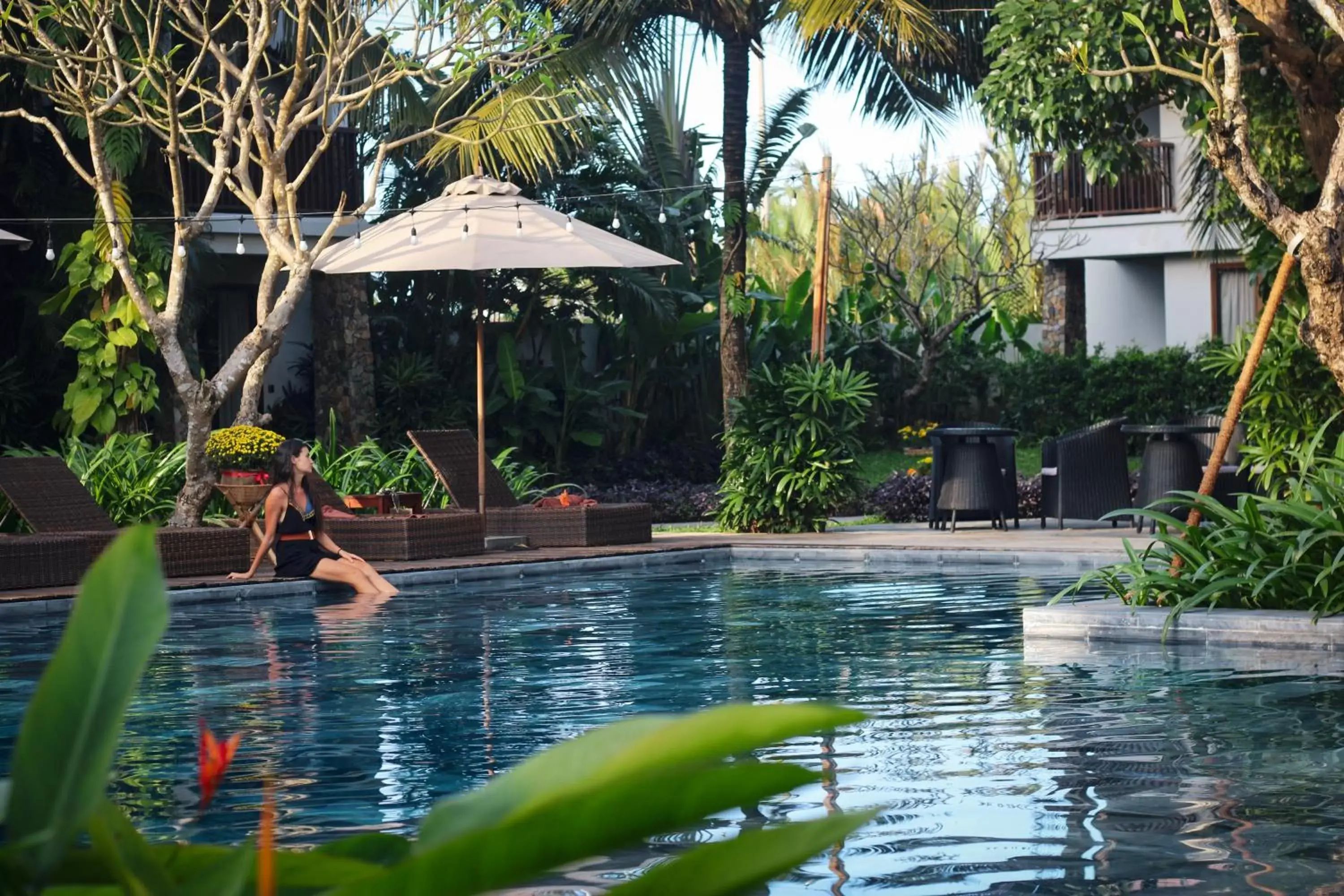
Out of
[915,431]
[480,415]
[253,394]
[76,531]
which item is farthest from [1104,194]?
[76,531]

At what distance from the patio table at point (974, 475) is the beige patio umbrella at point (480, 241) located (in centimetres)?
364

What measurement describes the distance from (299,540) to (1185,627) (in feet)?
21.2

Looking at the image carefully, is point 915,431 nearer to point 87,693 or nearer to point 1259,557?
point 1259,557

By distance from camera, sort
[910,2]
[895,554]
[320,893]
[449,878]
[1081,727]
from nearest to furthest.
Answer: [449,878] < [320,893] < [1081,727] < [895,554] < [910,2]

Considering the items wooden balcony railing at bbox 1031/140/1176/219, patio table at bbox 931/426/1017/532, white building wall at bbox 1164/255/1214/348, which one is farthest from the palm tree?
white building wall at bbox 1164/255/1214/348

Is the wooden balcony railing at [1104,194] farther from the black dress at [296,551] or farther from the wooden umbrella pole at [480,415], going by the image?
the black dress at [296,551]

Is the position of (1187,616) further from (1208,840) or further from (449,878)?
(449,878)

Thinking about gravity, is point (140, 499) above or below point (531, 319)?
below

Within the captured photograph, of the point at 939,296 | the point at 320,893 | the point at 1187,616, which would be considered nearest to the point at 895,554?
the point at 1187,616

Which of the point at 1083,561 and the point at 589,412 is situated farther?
the point at 589,412

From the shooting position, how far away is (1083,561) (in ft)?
46.6

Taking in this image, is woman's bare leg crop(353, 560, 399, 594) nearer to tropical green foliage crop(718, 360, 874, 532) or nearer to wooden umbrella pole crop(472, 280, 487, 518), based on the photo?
wooden umbrella pole crop(472, 280, 487, 518)

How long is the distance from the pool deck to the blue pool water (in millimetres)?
1641

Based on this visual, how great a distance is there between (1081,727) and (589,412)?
17.6 meters
